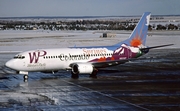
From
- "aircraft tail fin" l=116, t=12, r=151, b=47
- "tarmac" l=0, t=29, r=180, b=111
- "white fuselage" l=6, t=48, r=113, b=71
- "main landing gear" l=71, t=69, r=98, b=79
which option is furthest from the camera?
"aircraft tail fin" l=116, t=12, r=151, b=47

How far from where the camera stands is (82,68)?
43969mm

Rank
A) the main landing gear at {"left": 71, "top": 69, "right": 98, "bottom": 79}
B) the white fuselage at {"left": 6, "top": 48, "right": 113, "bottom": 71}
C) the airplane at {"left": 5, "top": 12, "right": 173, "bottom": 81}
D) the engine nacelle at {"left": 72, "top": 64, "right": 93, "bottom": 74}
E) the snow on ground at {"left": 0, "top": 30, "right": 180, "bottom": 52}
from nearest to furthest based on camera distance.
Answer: the white fuselage at {"left": 6, "top": 48, "right": 113, "bottom": 71} → the airplane at {"left": 5, "top": 12, "right": 173, "bottom": 81} → the engine nacelle at {"left": 72, "top": 64, "right": 93, "bottom": 74} → the main landing gear at {"left": 71, "top": 69, "right": 98, "bottom": 79} → the snow on ground at {"left": 0, "top": 30, "right": 180, "bottom": 52}

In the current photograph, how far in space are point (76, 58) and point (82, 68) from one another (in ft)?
6.20

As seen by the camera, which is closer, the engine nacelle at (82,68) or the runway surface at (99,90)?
the runway surface at (99,90)

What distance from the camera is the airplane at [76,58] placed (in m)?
42.6

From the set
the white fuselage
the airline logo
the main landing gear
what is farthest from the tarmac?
the airline logo

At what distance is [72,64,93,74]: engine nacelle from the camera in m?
43.9

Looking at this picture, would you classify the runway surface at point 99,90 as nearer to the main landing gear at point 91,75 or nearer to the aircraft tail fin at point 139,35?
the main landing gear at point 91,75

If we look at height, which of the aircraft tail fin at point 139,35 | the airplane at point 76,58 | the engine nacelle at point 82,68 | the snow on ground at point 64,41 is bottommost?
the snow on ground at point 64,41

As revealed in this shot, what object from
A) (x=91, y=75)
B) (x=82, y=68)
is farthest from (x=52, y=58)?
(x=91, y=75)

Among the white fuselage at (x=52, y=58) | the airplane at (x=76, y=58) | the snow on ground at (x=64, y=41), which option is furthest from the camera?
the snow on ground at (x=64, y=41)

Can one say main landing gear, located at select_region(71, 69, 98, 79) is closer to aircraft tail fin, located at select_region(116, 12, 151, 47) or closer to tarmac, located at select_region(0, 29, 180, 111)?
tarmac, located at select_region(0, 29, 180, 111)

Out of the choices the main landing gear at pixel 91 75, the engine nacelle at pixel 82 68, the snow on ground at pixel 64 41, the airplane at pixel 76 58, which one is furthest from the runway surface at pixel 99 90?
the snow on ground at pixel 64 41

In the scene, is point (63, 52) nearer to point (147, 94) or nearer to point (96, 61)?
point (96, 61)
